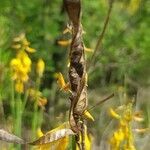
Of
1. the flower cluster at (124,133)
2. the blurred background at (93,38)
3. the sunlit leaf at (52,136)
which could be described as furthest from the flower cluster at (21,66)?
the blurred background at (93,38)

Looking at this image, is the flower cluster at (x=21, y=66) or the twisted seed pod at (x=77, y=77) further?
the flower cluster at (x=21, y=66)

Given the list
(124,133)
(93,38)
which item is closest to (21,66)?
(124,133)

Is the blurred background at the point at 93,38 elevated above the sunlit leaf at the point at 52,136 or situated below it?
below

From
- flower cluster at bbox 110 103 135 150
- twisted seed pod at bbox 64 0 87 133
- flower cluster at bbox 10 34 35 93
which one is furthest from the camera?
flower cluster at bbox 10 34 35 93

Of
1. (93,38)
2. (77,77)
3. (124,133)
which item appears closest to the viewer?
(77,77)

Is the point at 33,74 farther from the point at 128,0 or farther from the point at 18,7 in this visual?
the point at 128,0

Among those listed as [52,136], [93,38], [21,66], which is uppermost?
[52,136]

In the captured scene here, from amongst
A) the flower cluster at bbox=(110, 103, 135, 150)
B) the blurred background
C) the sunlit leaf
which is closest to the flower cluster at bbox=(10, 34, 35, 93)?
the flower cluster at bbox=(110, 103, 135, 150)

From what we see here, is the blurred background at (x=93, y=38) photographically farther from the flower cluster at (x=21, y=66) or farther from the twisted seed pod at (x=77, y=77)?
the twisted seed pod at (x=77, y=77)

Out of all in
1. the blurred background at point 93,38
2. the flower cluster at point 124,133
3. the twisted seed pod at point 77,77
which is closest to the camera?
the twisted seed pod at point 77,77

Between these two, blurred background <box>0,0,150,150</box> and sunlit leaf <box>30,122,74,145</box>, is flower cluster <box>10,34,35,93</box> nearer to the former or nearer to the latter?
sunlit leaf <box>30,122,74,145</box>

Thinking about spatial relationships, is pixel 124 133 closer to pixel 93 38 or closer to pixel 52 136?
pixel 52 136
